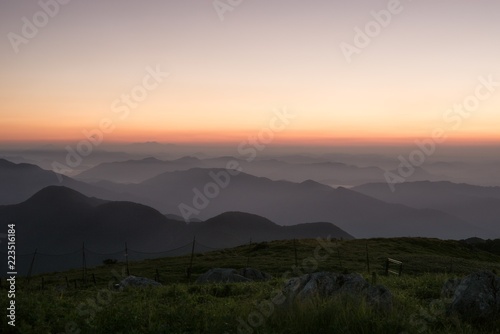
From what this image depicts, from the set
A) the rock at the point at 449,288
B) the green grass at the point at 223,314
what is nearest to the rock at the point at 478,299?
the green grass at the point at 223,314

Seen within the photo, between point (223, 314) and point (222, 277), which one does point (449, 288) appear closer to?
point (223, 314)

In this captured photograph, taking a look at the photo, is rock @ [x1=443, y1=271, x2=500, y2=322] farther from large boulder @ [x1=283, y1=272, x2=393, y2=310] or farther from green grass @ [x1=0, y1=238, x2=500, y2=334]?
large boulder @ [x1=283, y1=272, x2=393, y2=310]

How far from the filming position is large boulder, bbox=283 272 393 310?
13.9 m

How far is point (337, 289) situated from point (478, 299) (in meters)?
4.07

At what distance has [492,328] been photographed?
12.9m

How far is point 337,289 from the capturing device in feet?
48.5

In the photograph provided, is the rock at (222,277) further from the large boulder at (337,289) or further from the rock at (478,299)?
the rock at (478,299)

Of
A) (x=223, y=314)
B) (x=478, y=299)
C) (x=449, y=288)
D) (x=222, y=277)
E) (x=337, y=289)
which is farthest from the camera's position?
(x=222, y=277)

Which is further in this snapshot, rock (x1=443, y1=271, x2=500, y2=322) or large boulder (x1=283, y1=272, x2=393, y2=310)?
large boulder (x1=283, y1=272, x2=393, y2=310)

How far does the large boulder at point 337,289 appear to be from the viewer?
547 inches

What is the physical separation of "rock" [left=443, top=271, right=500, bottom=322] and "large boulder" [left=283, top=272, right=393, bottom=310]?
200 centimetres

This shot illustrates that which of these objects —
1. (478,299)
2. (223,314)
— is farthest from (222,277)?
(478,299)

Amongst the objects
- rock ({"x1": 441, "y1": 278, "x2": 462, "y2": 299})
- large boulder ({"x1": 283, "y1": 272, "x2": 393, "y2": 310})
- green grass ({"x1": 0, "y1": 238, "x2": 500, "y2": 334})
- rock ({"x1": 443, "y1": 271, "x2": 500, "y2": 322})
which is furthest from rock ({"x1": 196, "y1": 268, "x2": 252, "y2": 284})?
rock ({"x1": 443, "y1": 271, "x2": 500, "y2": 322})

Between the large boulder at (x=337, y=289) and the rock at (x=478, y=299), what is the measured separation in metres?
2.00
